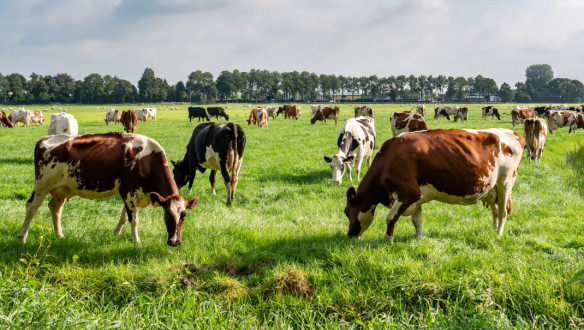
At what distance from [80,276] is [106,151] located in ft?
6.74

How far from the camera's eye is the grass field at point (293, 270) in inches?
142

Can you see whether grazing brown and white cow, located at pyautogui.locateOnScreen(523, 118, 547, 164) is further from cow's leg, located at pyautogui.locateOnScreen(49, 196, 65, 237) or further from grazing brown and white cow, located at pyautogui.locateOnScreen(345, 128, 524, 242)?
cow's leg, located at pyautogui.locateOnScreen(49, 196, 65, 237)

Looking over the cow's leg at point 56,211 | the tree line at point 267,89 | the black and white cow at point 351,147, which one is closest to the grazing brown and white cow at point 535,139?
the black and white cow at point 351,147

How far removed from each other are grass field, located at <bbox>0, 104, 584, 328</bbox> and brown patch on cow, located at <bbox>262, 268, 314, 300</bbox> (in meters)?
0.01

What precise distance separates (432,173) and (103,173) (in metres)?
5.18

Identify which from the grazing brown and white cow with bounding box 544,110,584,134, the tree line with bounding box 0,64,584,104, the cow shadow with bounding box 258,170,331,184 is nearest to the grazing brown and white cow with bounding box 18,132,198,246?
the cow shadow with bounding box 258,170,331,184

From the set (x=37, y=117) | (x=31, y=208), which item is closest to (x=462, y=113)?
(x=31, y=208)

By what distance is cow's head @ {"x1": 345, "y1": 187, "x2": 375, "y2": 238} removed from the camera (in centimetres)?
585

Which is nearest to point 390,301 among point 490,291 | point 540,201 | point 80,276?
point 490,291

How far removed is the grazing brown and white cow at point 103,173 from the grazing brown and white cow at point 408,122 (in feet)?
52.2

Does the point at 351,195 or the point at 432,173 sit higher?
the point at 432,173

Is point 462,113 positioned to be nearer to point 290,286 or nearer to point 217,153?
point 217,153

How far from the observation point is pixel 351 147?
11.5 meters

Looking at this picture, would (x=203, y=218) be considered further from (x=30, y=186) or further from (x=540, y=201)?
(x=540, y=201)
